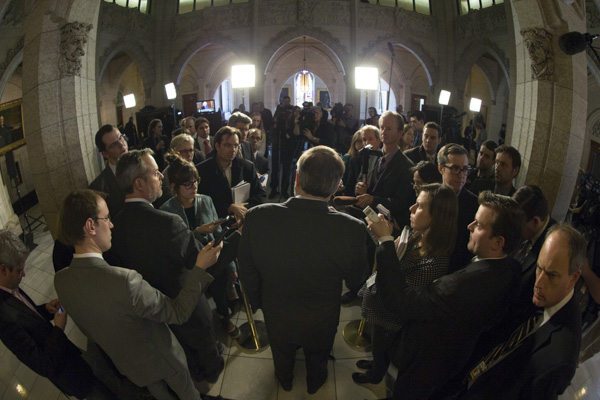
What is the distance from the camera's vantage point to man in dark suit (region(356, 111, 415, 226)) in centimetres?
347

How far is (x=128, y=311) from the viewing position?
187cm

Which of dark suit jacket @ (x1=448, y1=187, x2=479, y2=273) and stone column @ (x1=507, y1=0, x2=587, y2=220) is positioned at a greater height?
stone column @ (x1=507, y1=0, x2=587, y2=220)

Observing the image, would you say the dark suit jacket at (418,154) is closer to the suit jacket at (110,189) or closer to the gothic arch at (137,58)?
the suit jacket at (110,189)

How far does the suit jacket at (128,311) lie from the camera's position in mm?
1816

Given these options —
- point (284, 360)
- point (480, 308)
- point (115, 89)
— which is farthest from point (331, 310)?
point (115, 89)

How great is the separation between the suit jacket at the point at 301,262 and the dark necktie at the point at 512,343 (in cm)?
79

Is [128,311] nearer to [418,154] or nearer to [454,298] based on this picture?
[454,298]

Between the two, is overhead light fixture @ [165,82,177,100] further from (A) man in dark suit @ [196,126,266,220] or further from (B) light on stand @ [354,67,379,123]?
(A) man in dark suit @ [196,126,266,220]

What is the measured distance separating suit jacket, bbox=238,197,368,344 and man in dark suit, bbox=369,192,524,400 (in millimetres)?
190

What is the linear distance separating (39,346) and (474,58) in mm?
15285

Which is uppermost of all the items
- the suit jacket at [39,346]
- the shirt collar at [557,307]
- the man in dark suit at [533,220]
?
the man in dark suit at [533,220]

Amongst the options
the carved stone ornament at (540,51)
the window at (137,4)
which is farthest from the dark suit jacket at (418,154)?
the window at (137,4)

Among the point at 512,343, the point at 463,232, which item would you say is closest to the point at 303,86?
the point at 463,232

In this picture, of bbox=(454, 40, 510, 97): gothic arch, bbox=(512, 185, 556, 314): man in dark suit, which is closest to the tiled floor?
bbox=(512, 185, 556, 314): man in dark suit
